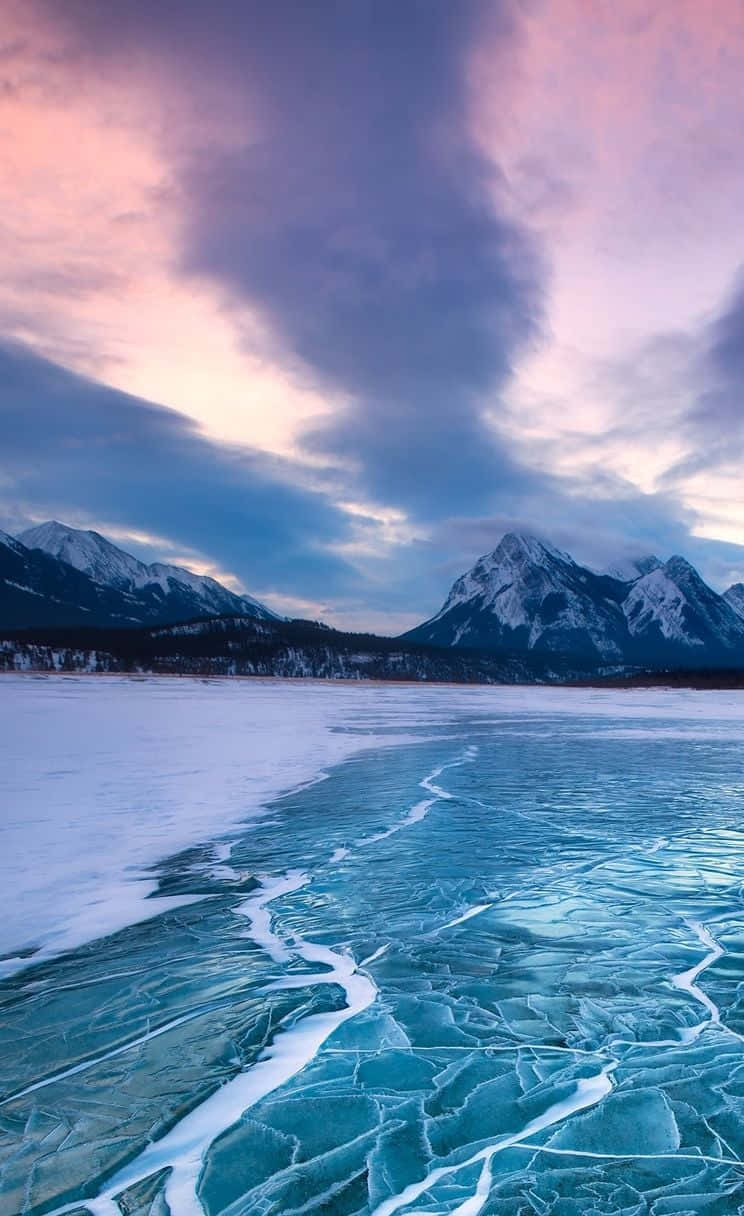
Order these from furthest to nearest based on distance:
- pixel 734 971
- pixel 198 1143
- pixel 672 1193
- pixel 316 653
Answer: pixel 316 653
pixel 734 971
pixel 198 1143
pixel 672 1193

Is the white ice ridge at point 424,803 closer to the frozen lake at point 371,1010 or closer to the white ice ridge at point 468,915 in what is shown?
the frozen lake at point 371,1010

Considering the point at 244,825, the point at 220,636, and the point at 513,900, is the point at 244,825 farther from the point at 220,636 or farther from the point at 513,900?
the point at 220,636

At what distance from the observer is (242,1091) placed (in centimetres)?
429

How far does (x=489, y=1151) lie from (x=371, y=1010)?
1661mm

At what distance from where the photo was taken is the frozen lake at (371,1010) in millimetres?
3545

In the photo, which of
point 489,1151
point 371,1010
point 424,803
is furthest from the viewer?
point 424,803

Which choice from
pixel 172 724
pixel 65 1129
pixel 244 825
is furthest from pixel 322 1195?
pixel 172 724

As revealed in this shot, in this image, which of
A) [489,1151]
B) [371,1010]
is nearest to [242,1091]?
[371,1010]

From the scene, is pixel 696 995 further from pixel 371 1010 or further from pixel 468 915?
pixel 371 1010

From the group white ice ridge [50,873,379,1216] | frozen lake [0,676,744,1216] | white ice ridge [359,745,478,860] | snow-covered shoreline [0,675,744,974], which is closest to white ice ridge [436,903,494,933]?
frozen lake [0,676,744,1216]

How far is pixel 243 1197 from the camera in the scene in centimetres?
338

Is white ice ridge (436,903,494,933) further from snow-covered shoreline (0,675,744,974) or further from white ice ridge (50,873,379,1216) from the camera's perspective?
snow-covered shoreline (0,675,744,974)

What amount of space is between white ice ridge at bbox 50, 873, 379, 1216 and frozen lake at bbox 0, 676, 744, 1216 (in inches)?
0.7

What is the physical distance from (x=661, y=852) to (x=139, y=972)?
7.00 metres
